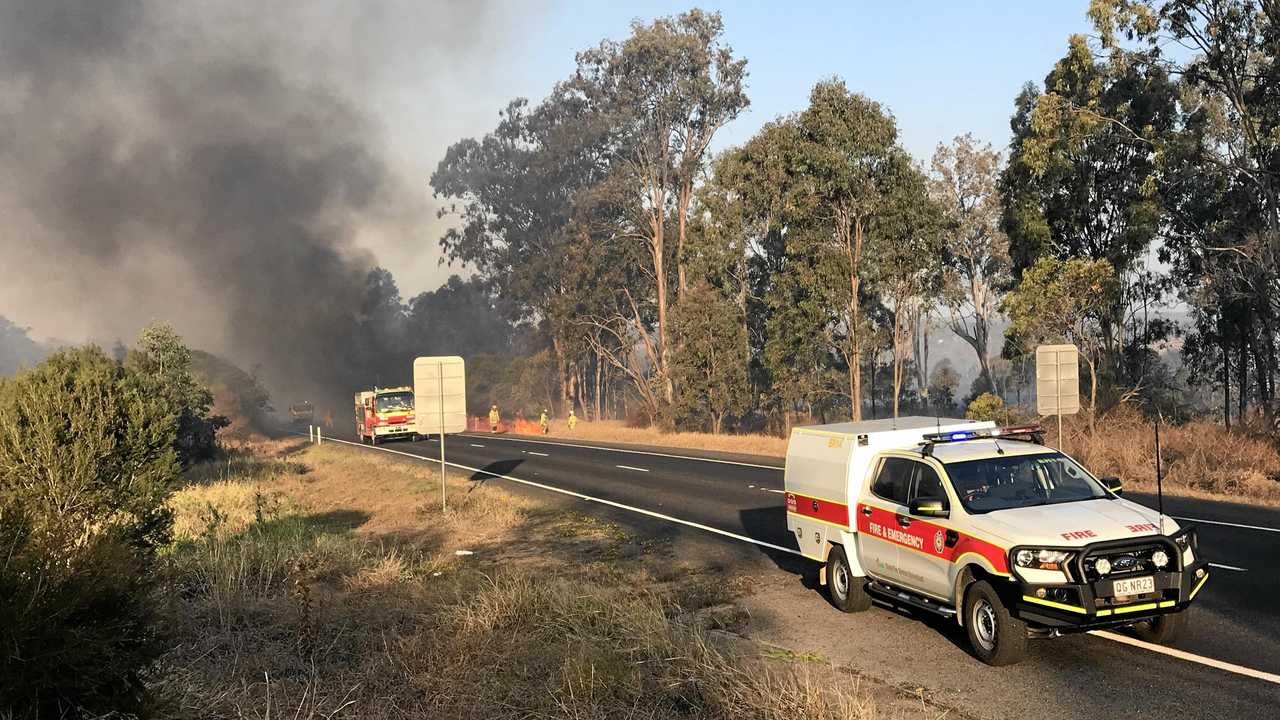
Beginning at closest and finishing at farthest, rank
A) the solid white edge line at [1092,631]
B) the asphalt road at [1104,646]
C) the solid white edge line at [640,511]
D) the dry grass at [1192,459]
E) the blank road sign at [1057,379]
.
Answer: the asphalt road at [1104,646] < the solid white edge line at [1092,631] < the solid white edge line at [640,511] < the dry grass at [1192,459] < the blank road sign at [1057,379]

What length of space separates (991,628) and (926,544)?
3.16 feet

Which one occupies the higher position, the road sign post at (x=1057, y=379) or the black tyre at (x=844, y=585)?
the road sign post at (x=1057, y=379)

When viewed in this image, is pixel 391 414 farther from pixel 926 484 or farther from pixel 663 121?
pixel 926 484

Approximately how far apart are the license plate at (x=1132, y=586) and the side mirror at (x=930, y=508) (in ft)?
4.89

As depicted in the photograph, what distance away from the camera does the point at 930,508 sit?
27.6 feet

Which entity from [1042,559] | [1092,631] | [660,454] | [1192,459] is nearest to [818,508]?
[1092,631]

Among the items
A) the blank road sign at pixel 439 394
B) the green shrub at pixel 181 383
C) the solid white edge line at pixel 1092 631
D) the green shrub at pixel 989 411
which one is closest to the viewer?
the solid white edge line at pixel 1092 631

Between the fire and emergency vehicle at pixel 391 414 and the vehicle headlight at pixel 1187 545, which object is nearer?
the vehicle headlight at pixel 1187 545

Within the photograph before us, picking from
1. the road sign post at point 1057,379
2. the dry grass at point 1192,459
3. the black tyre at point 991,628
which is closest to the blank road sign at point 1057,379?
the road sign post at point 1057,379

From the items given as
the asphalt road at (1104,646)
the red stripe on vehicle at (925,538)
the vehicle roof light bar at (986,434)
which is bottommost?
the asphalt road at (1104,646)

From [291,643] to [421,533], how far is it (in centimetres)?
860

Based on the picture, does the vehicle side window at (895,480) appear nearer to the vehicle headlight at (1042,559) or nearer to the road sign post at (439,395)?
the vehicle headlight at (1042,559)

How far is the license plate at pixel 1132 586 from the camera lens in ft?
24.2

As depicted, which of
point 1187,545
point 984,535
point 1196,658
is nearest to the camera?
point 1187,545
